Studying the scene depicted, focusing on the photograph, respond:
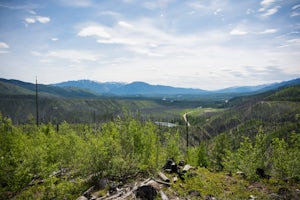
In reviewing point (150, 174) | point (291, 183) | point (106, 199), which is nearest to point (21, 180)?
point (106, 199)

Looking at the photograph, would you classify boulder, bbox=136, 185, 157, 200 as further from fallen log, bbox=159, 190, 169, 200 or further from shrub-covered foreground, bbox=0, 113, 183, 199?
shrub-covered foreground, bbox=0, 113, 183, 199

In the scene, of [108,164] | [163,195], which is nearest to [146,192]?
[163,195]

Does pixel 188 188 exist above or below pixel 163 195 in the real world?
below

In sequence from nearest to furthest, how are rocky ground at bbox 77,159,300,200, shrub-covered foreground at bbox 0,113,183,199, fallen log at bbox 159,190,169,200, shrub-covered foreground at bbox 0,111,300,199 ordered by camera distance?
fallen log at bbox 159,190,169,200 → rocky ground at bbox 77,159,300,200 → shrub-covered foreground at bbox 0,111,300,199 → shrub-covered foreground at bbox 0,113,183,199

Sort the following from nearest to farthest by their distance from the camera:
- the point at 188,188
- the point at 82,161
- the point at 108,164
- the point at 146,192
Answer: the point at 146,192, the point at 188,188, the point at 108,164, the point at 82,161

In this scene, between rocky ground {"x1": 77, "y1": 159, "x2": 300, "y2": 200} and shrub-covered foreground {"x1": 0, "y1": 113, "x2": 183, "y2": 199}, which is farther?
shrub-covered foreground {"x1": 0, "y1": 113, "x2": 183, "y2": 199}

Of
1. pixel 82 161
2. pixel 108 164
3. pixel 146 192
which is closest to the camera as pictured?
pixel 146 192

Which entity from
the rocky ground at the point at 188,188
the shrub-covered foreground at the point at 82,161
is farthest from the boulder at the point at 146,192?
the shrub-covered foreground at the point at 82,161

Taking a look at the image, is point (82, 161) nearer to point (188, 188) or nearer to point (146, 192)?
point (146, 192)

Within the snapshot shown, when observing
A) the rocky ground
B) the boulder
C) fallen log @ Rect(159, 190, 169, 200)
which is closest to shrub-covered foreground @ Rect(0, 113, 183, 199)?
the rocky ground

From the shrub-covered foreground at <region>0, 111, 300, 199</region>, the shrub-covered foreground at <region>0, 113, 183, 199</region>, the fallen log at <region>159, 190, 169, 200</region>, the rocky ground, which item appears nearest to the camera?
the fallen log at <region>159, 190, 169, 200</region>

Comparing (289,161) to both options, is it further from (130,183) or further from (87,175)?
(87,175)

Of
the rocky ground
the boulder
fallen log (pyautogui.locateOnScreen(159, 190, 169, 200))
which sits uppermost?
the boulder

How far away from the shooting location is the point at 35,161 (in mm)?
22234
